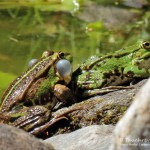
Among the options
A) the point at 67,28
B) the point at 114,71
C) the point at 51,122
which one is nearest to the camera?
the point at 51,122

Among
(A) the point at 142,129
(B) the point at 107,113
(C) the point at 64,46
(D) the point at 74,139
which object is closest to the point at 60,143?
(D) the point at 74,139

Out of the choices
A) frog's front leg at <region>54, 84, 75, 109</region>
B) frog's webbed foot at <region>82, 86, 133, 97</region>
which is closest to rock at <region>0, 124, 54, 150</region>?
frog's front leg at <region>54, 84, 75, 109</region>

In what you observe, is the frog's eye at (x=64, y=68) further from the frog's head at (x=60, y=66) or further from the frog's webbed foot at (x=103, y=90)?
the frog's webbed foot at (x=103, y=90)

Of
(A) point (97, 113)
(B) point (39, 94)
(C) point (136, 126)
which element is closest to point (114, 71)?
(A) point (97, 113)

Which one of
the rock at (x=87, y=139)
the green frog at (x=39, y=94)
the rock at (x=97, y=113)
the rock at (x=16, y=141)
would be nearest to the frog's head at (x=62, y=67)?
the green frog at (x=39, y=94)

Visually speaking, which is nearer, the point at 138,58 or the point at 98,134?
the point at 98,134

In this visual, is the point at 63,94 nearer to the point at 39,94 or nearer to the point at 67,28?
the point at 39,94

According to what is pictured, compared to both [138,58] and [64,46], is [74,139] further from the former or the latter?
[64,46]
